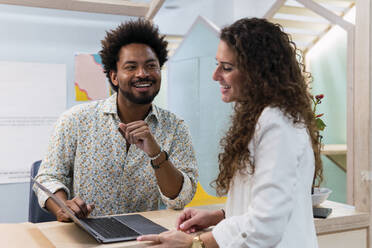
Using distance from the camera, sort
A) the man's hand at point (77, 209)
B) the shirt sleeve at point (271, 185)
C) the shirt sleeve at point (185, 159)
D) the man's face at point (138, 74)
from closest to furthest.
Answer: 1. the shirt sleeve at point (271, 185)
2. the man's hand at point (77, 209)
3. the shirt sleeve at point (185, 159)
4. the man's face at point (138, 74)

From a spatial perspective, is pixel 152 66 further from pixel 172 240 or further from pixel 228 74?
pixel 172 240

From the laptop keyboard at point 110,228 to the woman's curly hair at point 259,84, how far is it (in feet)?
1.18

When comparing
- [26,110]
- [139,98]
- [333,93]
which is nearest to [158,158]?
[139,98]

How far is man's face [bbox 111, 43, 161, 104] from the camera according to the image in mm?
1891

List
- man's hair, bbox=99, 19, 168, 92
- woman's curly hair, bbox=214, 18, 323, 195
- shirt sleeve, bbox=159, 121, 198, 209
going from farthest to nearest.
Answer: man's hair, bbox=99, 19, 168, 92, shirt sleeve, bbox=159, 121, 198, 209, woman's curly hair, bbox=214, 18, 323, 195

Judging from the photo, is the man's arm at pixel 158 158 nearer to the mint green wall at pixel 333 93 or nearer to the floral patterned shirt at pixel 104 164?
the floral patterned shirt at pixel 104 164

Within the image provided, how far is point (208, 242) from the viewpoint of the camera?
42.9 inches

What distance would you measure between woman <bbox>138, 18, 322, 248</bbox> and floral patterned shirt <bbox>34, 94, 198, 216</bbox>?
0.70 metres

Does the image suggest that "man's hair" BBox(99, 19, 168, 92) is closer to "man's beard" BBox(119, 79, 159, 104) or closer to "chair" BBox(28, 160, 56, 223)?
"man's beard" BBox(119, 79, 159, 104)

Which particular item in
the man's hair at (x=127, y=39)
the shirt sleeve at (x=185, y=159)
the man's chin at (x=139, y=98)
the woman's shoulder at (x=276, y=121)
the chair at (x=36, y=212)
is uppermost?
the man's hair at (x=127, y=39)

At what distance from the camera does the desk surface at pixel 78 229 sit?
1.21m

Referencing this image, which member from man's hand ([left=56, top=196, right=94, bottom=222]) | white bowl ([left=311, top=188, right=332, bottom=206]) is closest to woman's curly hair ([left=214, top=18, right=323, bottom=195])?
white bowl ([left=311, top=188, right=332, bottom=206])

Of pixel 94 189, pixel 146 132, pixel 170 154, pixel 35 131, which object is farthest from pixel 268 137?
pixel 35 131

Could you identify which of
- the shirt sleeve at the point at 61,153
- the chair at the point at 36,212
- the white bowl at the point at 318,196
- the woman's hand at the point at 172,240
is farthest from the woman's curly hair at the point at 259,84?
the chair at the point at 36,212
